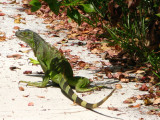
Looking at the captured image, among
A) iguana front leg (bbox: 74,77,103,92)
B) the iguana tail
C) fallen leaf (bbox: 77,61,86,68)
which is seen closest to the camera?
the iguana tail

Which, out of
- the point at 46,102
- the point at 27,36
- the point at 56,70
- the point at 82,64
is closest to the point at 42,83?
the point at 56,70

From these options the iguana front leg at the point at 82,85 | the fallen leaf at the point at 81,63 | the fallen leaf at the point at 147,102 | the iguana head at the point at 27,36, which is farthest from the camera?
the fallen leaf at the point at 81,63

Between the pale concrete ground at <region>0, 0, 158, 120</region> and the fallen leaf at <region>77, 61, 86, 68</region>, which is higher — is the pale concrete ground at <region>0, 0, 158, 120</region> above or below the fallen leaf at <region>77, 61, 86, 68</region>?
above

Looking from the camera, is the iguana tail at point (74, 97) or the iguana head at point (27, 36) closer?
the iguana tail at point (74, 97)

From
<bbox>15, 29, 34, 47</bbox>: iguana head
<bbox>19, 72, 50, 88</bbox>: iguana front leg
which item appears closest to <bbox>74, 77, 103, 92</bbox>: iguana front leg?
<bbox>19, 72, 50, 88</bbox>: iguana front leg

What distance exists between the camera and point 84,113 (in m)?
4.15

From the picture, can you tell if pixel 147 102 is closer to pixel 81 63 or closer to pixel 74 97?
pixel 74 97

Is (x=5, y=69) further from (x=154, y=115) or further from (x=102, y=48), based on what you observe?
(x=154, y=115)

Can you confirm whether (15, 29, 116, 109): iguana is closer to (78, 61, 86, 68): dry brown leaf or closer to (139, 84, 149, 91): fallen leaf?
(139, 84, 149, 91): fallen leaf

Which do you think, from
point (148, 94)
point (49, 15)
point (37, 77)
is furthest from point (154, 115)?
point (49, 15)

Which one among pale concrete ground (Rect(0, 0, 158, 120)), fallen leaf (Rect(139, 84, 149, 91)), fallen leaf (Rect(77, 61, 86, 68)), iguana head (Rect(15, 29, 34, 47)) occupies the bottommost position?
fallen leaf (Rect(77, 61, 86, 68))

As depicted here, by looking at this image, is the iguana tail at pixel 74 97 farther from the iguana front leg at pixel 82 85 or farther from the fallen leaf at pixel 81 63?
the fallen leaf at pixel 81 63

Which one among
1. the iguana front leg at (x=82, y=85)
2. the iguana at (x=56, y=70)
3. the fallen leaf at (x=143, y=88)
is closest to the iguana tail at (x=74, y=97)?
the iguana at (x=56, y=70)

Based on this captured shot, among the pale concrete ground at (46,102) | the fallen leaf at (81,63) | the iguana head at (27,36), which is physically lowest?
the fallen leaf at (81,63)
